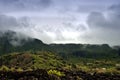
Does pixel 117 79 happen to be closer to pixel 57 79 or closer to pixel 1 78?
pixel 57 79

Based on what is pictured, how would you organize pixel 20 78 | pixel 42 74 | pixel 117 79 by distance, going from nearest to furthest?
1. pixel 20 78
2. pixel 42 74
3. pixel 117 79

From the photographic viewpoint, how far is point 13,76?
106500 millimetres

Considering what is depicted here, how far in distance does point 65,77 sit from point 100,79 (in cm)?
1539

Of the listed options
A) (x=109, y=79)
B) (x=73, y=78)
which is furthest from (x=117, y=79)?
(x=73, y=78)

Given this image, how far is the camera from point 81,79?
11425 cm

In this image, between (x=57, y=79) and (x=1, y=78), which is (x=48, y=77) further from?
(x=1, y=78)

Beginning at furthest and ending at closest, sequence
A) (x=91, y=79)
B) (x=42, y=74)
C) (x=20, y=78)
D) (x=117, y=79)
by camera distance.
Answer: (x=117, y=79) → (x=91, y=79) → (x=42, y=74) → (x=20, y=78)

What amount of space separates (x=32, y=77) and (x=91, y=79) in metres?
27.6

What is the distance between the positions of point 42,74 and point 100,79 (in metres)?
25.0

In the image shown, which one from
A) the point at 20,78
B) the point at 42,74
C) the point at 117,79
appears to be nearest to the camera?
the point at 20,78

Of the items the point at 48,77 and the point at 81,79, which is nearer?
the point at 48,77

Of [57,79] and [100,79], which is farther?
[100,79]

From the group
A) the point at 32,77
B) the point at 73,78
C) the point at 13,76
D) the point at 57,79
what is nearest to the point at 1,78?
the point at 13,76

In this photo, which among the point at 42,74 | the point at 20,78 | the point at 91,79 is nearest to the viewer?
the point at 20,78
